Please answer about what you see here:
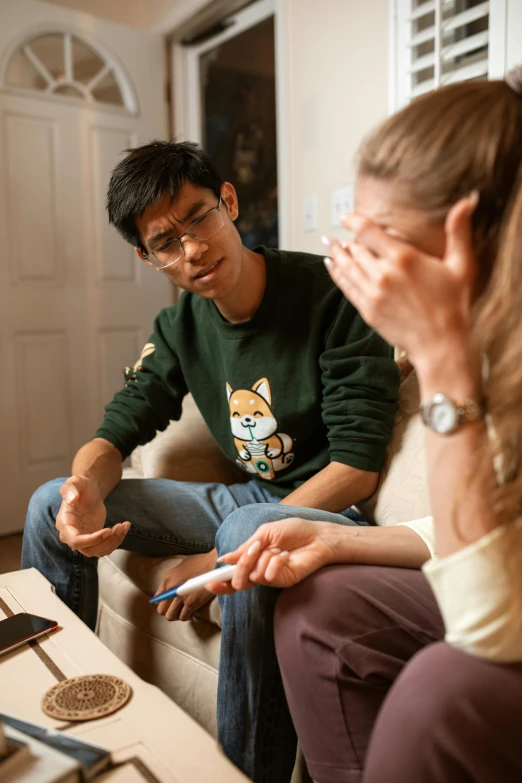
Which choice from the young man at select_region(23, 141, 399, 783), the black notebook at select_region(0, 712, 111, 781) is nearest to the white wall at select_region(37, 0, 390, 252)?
the young man at select_region(23, 141, 399, 783)

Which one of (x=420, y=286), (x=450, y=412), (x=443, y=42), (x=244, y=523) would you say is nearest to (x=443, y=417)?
(x=450, y=412)

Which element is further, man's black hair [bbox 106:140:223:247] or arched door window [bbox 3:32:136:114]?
arched door window [bbox 3:32:136:114]

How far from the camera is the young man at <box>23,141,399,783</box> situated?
115cm

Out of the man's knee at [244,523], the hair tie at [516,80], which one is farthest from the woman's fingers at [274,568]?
the hair tie at [516,80]

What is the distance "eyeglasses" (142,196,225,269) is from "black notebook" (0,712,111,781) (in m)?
0.82

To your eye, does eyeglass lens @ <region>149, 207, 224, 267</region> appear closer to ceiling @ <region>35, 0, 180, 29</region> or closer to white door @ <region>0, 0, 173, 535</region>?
white door @ <region>0, 0, 173, 535</region>

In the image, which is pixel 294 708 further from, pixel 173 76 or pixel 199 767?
pixel 173 76

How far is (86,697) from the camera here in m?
0.72

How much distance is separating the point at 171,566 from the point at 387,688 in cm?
57

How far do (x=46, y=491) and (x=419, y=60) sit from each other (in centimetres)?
150

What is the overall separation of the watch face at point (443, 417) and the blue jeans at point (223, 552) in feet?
1.19

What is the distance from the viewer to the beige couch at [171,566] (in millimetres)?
1132

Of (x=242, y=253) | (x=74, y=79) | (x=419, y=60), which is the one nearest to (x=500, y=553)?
(x=242, y=253)

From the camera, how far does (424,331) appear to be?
25.0 inches
